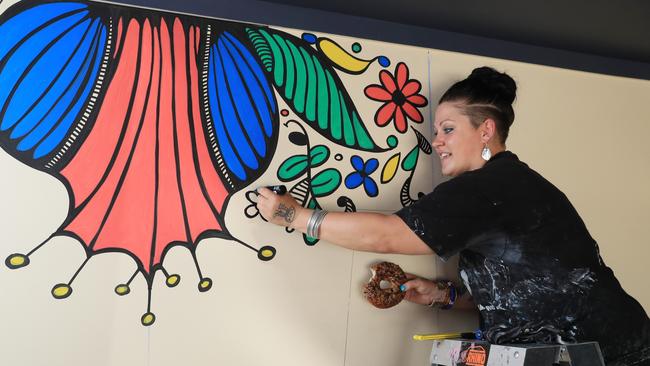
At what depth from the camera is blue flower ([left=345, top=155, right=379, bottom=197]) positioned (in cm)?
210

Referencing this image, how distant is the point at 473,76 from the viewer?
83.2 inches

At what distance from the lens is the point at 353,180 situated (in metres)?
→ 2.11

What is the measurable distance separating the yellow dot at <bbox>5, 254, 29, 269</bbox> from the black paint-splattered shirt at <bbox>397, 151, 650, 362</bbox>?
98cm

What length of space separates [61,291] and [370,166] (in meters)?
1.00

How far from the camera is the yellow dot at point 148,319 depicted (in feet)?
5.72

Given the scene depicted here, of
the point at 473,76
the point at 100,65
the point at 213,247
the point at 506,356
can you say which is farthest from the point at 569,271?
the point at 100,65

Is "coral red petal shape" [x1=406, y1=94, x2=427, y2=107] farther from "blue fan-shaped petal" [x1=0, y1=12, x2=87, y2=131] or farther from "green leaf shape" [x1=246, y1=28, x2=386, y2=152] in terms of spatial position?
"blue fan-shaped petal" [x1=0, y1=12, x2=87, y2=131]

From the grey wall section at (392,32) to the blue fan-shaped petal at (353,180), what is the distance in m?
0.51

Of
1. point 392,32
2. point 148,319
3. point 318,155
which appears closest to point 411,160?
point 318,155

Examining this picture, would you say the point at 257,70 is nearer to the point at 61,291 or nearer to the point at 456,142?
the point at 456,142

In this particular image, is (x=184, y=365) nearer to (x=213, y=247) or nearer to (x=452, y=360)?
(x=213, y=247)

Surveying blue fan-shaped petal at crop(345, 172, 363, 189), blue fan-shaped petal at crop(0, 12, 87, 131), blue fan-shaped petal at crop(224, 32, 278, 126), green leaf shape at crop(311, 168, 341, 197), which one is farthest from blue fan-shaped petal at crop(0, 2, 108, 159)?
blue fan-shaped petal at crop(345, 172, 363, 189)

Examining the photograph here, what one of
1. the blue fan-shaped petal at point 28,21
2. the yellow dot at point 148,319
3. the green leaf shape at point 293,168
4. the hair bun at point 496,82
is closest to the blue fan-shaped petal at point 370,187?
the green leaf shape at point 293,168

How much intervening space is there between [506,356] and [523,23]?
137 centimetres
